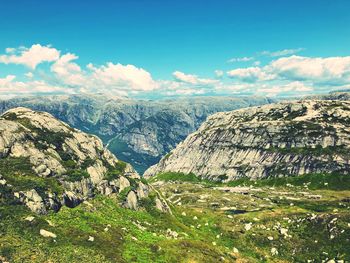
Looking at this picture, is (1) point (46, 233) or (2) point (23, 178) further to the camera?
(2) point (23, 178)

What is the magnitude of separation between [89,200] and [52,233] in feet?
165

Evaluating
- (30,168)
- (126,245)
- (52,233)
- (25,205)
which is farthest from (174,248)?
(30,168)

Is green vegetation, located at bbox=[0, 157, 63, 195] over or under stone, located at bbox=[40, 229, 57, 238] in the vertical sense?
over

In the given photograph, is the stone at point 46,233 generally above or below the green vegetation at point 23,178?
below

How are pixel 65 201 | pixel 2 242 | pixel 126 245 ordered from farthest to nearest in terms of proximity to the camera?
pixel 65 201 < pixel 126 245 < pixel 2 242

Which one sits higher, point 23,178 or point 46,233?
point 23,178

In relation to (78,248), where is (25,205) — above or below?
above

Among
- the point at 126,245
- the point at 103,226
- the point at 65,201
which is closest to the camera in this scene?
the point at 126,245

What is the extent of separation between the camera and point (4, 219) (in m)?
149

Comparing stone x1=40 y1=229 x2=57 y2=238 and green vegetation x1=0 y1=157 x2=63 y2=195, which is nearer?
stone x1=40 y1=229 x2=57 y2=238

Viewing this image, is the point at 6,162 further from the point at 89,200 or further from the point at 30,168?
the point at 89,200

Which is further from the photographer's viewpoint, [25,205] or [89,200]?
[89,200]

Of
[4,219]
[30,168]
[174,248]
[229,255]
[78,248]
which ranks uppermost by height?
[30,168]

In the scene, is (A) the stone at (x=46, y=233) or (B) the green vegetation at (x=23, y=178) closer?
(A) the stone at (x=46, y=233)
